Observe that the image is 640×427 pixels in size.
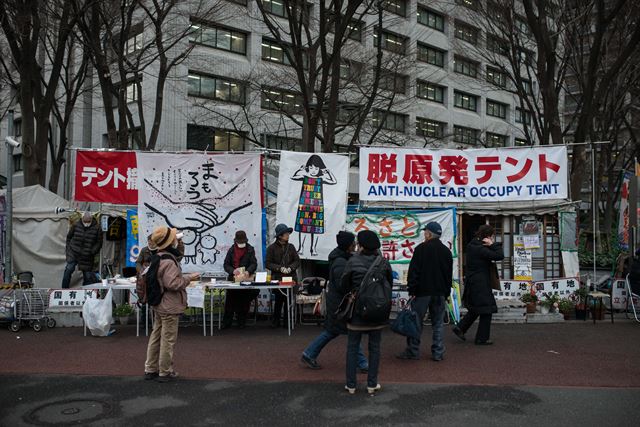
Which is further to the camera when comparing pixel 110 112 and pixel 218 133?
pixel 218 133

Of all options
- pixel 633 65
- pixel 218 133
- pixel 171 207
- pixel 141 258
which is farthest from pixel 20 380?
pixel 218 133

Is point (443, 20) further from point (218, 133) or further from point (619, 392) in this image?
point (619, 392)

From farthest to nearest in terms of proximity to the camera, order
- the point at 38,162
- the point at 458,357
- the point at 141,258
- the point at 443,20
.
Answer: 1. the point at 443,20
2. the point at 38,162
3. the point at 141,258
4. the point at 458,357

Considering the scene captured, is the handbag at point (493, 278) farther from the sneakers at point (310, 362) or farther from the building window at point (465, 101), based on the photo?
the building window at point (465, 101)

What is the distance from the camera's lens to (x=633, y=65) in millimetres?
17156

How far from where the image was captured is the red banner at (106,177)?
36.2 feet

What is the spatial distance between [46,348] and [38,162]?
25.3ft

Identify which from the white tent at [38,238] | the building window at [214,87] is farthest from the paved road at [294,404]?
the building window at [214,87]

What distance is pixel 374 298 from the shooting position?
18.6 feet

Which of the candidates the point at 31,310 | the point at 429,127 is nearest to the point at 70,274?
the point at 31,310

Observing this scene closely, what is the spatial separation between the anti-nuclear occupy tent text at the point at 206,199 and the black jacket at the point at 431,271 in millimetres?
4173

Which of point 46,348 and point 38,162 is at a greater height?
point 38,162

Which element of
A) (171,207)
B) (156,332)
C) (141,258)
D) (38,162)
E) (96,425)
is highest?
(38,162)

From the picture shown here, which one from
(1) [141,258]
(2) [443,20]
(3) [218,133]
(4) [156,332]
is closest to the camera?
(4) [156,332]
